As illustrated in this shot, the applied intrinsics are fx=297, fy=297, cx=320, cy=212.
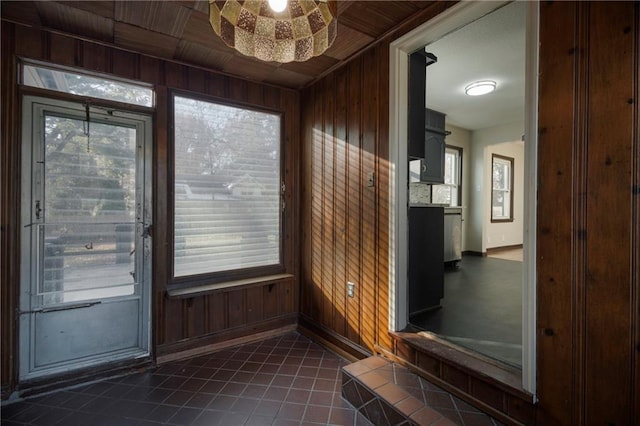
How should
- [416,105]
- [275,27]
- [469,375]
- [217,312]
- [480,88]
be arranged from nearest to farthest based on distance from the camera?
[275,27], [469,375], [416,105], [217,312], [480,88]

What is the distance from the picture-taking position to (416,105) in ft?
7.76

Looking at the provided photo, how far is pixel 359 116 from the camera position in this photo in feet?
8.17

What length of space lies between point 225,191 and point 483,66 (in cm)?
311

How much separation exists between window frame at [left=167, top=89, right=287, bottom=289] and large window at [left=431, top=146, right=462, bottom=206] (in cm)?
398

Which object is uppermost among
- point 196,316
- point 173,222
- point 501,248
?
point 173,222

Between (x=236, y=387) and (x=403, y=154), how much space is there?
2086 mm

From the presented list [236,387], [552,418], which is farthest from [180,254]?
[552,418]

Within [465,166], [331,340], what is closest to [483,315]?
[331,340]

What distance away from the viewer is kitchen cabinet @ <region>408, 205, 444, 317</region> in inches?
98.7

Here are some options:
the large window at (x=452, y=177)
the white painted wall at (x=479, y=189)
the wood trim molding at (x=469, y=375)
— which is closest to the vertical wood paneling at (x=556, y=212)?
the wood trim molding at (x=469, y=375)

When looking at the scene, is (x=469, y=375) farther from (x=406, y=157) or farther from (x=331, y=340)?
(x=406, y=157)

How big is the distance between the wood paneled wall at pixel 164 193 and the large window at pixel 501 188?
5.23 meters

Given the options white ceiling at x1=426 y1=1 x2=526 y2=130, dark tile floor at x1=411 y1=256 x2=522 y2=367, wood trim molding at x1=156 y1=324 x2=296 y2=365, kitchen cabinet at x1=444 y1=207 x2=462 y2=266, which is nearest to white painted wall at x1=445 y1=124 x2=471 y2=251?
white ceiling at x1=426 y1=1 x2=526 y2=130

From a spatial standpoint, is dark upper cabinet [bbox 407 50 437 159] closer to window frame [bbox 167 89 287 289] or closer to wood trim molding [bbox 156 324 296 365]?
window frame [bbox 167 89 287 289]
